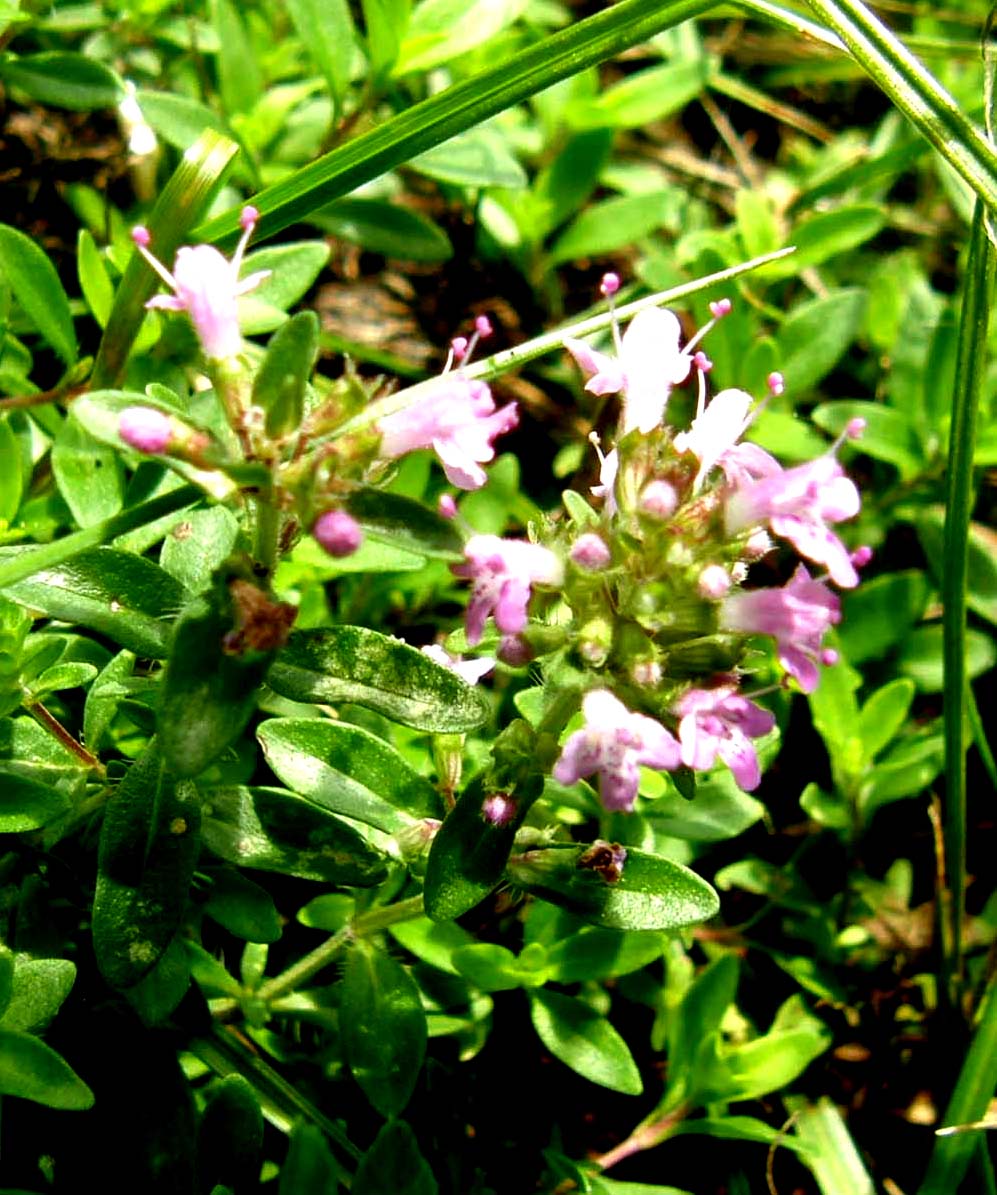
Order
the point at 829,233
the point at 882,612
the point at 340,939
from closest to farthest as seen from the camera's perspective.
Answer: the point at 340,939 < the point at 882,612 < the point at 829,233

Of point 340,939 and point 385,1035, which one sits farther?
point 340,939

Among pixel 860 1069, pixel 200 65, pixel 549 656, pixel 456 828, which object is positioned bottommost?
pixel 860 1069

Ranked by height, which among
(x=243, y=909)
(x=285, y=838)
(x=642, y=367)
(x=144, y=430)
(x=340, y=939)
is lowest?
(x=340, y=939)

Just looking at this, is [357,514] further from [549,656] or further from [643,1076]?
[643,1076]

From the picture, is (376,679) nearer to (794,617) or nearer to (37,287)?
(794,617)

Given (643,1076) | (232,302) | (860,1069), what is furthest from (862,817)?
(232,302)

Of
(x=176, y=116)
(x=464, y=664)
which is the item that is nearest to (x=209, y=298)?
(x=464, y=664)
